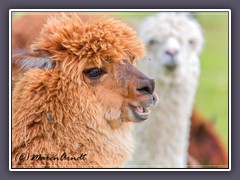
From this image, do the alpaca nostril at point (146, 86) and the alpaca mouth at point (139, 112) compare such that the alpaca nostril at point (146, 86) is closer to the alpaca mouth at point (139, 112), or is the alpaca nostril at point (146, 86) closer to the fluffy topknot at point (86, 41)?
the alpaca mouth at point (139, 112)

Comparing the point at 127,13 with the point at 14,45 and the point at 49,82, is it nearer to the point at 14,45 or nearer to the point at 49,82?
the point at 14,45

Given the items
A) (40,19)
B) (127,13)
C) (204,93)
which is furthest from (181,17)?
(204,93)

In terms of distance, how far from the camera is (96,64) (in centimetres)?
340

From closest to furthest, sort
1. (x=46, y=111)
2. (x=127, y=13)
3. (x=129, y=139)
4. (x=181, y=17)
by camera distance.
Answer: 1. (x=46, y=111)
2. (x=129, y=139)
3. (x=127, y=13)
4. (x=181, y=17)

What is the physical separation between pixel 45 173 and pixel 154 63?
A: 1722 mm

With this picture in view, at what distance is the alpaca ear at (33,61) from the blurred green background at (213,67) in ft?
2.81

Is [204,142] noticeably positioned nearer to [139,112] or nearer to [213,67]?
[213,67]

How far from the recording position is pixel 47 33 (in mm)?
3488

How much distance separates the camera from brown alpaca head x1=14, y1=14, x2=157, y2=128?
3.39 meters

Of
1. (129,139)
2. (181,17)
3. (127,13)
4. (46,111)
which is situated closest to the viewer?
(46,111)

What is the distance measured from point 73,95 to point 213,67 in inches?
99.0

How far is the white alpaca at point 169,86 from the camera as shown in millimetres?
5008

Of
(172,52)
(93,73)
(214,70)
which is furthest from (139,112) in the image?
(214,70)

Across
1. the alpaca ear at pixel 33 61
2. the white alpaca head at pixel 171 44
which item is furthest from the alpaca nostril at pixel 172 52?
the alpaca ear at pixel 33 61
